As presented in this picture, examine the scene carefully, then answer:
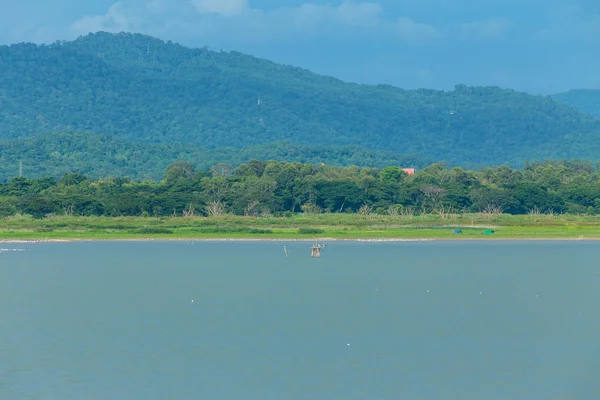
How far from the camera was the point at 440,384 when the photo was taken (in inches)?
946

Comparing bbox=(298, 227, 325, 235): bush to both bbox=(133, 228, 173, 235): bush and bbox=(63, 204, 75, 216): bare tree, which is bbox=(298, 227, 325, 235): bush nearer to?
bbox=(133, 228, 173, 235): bush

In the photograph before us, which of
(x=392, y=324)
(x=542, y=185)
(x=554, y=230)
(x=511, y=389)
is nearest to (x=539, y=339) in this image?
(x=392, y=324)

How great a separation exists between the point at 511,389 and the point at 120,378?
9.15 m

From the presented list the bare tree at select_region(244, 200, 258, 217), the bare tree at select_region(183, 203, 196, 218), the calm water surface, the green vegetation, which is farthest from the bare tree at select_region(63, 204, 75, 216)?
the calm water surface

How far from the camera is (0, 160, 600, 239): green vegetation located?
8375 cm

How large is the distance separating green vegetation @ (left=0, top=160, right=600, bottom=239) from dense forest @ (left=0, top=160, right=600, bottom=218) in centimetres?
12

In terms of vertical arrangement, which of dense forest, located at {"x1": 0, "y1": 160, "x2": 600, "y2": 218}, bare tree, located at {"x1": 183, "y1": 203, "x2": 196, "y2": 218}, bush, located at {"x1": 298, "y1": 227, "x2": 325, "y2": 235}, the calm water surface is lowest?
the calm water surface

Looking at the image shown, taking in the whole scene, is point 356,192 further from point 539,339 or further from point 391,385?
point 391,385

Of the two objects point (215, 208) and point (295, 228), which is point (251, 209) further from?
point (295, 228)

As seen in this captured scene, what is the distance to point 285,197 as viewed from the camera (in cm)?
11300

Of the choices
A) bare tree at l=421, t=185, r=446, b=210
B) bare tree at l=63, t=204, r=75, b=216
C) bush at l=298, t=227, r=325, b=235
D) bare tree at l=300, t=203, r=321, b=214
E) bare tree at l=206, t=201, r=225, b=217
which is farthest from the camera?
bare tree at l=421, t=185, r=446, b=210

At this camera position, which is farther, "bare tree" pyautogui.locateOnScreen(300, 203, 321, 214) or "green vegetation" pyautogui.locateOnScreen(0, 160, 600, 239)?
A: "bare tree" pyautogui.locateOnScreen(300, 203, 321, 214)

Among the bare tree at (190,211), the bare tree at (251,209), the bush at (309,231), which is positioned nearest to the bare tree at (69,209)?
the bare tree at (190,211)

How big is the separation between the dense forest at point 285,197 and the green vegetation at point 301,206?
122mm
